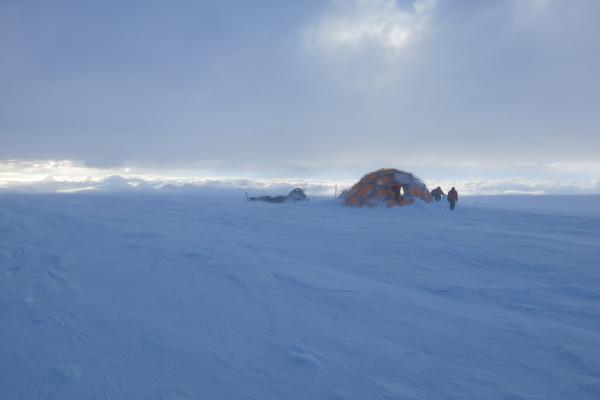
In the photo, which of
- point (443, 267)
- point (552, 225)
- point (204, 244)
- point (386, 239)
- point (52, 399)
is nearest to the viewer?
point (52, 399)

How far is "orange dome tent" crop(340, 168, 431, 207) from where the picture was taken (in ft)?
69.5

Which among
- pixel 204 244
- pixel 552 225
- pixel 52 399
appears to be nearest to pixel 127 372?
pixel 52 399

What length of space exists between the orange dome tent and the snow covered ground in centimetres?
1201

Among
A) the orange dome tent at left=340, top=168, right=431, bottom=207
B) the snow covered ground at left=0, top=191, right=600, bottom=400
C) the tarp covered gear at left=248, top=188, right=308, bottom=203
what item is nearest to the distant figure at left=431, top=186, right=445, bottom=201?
the orange dome tent at left=340, top=168, right=431, bottom=207

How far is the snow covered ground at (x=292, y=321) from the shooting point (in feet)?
10.6

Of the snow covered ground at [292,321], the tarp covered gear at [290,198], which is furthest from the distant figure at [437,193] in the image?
the snow covered ground at [292,321]

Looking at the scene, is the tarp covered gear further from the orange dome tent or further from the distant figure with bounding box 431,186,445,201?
the distant figure with bounding box 431,186,445,201

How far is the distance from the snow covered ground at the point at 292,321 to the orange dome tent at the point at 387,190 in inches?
473

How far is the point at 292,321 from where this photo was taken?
14.6 ft

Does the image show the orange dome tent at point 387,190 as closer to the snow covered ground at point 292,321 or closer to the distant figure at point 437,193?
the distant figure at point 437,193

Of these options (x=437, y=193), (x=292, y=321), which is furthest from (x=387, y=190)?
(x=292, y=321)

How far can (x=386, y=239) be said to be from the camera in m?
10.5

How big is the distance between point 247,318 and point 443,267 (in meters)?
4.82

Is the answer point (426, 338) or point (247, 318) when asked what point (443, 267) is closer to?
point (426, 338)
